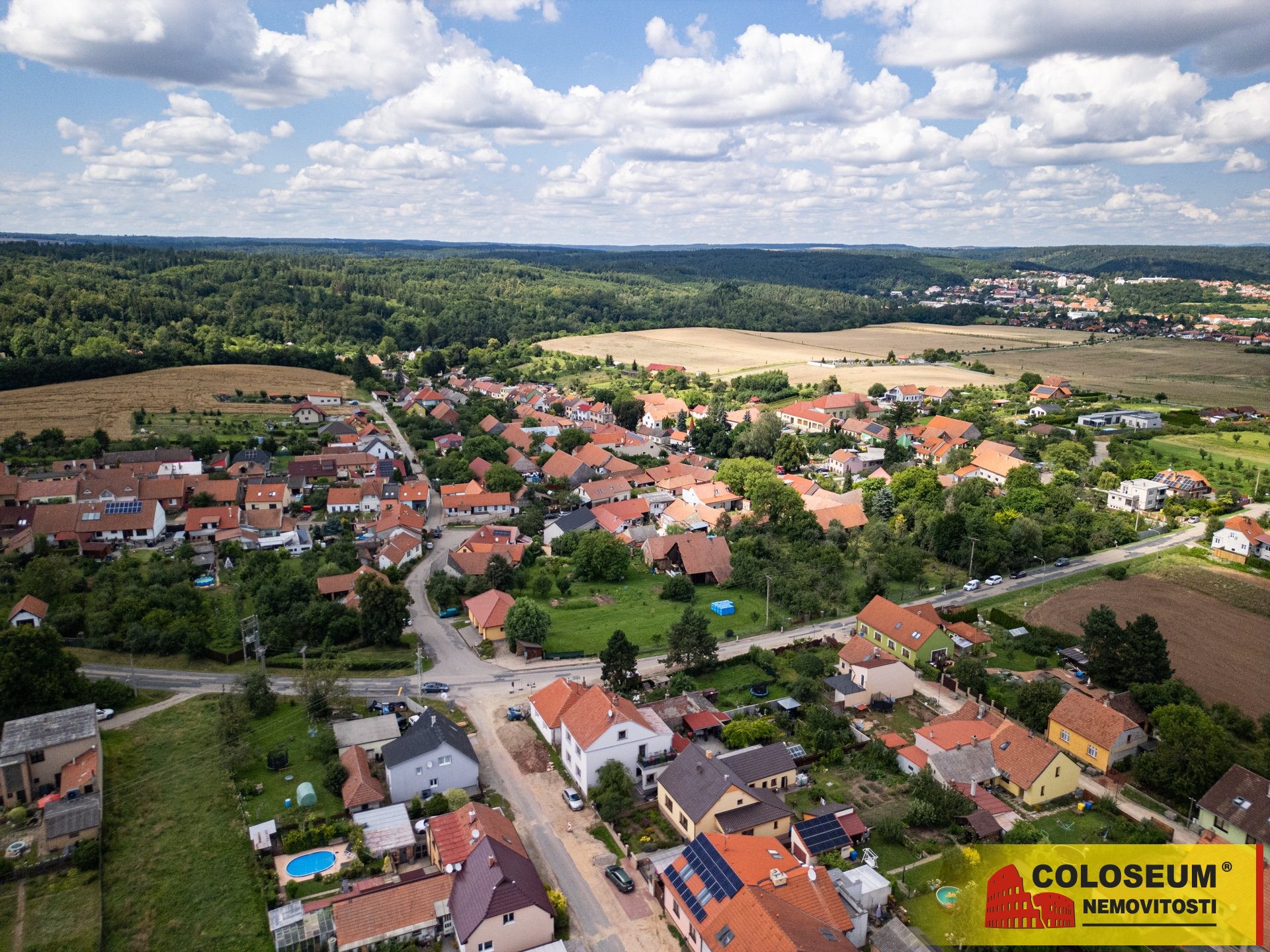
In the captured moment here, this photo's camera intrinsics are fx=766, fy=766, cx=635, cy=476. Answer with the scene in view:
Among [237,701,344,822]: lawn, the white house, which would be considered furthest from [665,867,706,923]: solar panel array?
[237,701,344,822]: lawn

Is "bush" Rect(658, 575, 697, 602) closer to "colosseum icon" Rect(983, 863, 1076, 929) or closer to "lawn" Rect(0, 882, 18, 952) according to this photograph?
"colosseum icon" Rect(983, 863, 1076, 929)

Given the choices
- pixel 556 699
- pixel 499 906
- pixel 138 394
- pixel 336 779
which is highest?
pixel 138 394

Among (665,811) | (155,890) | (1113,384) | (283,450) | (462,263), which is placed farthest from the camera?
(462,263)

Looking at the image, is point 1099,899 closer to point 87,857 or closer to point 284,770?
point 284,770

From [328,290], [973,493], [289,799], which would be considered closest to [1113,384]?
[973,493]

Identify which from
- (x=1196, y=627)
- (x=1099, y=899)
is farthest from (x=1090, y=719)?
(x=1196, y=627)

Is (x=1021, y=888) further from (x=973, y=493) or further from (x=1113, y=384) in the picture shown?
(x=1113, y=384)
